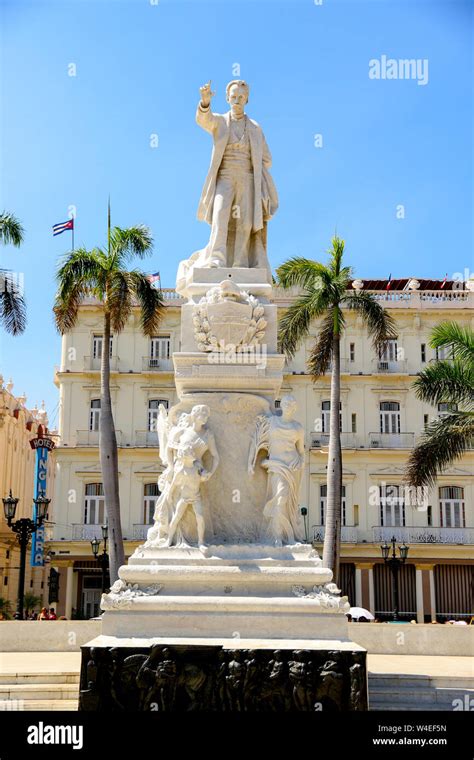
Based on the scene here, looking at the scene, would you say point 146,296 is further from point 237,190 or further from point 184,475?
point 184,475

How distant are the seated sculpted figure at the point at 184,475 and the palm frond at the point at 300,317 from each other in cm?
1779

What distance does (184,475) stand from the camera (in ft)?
29.5

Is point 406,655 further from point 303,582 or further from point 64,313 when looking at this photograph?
point 64,313

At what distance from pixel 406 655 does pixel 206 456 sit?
585 centimetres

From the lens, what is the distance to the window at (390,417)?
4062 centimetres

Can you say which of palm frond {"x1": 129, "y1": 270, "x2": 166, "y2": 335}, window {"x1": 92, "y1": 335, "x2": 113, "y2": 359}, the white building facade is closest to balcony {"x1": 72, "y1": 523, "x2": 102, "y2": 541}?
the white building facade

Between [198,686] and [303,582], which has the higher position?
[303,582]

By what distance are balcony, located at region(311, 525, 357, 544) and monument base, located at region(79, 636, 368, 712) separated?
30.6 metres

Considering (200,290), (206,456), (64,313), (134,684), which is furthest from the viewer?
(64,313)

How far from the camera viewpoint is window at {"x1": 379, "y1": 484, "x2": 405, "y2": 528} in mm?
39156

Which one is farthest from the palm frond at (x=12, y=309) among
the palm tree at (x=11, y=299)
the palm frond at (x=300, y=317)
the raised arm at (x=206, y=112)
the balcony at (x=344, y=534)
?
the balcony at (x=344, y=534)

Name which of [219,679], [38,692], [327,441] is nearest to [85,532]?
[327,441]

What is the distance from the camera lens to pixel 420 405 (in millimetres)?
40719

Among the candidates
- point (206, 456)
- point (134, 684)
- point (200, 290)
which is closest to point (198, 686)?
point (134, 684)
